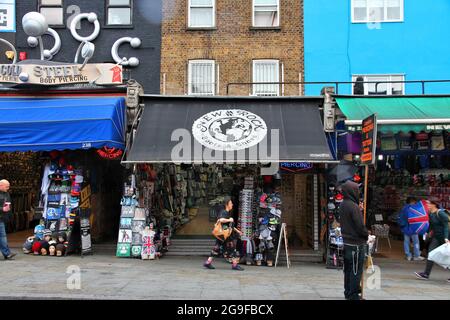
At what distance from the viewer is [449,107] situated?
11656 mm

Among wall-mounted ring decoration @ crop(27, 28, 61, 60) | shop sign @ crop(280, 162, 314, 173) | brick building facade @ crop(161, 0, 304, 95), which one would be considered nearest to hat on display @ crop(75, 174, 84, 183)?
brick building facade @ crop(161, 0, 304, 95)

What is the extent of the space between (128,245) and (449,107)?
8726 millimetres

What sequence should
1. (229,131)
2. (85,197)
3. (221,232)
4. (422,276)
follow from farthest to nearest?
(85,197)
(229,131)
(221,232)
(422,276)

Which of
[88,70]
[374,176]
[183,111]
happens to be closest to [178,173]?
[183,111]

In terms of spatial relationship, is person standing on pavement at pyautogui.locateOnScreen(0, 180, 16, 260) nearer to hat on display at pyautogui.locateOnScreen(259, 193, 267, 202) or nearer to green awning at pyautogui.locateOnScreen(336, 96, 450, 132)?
hat on display at pyautogui.locateOnScreen(259, 193, 267, 202)

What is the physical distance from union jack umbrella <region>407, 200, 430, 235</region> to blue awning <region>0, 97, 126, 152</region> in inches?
324

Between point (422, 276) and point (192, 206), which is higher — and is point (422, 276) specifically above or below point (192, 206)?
below

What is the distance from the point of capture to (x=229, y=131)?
11.3 meters

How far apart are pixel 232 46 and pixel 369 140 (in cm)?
844

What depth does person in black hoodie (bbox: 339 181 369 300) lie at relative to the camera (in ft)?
23.4

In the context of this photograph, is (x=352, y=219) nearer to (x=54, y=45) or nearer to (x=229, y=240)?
(x=229, y=240)

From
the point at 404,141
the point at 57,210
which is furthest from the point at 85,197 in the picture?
the point at 404,141

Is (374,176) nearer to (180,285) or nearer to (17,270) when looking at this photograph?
(180,285)

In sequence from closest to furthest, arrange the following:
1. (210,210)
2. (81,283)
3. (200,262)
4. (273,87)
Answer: (81,283) < (200,262) < (210,210) < (273,87)
